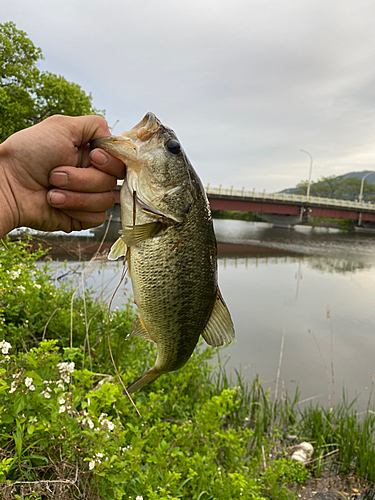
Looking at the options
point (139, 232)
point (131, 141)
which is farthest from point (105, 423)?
point (131, 141)

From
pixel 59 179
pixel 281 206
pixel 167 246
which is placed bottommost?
pixel 167 246

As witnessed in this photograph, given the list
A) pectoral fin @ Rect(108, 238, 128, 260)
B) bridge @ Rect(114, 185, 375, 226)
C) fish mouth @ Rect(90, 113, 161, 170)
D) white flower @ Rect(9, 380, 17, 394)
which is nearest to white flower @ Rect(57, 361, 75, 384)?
white flower @ Rect(9, 380, 17, 394)

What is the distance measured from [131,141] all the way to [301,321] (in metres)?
8.42

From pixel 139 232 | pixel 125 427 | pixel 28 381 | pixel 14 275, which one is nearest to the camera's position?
pixel 139 232

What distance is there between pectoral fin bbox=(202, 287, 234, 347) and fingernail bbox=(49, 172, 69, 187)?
1011 mm

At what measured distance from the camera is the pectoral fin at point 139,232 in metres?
1.54

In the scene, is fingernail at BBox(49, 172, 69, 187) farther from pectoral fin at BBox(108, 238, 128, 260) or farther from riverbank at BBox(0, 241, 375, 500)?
riverbank at BBox(0, 241, 375, 500)

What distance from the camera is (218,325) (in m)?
1.67

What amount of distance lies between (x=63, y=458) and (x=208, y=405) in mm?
1393

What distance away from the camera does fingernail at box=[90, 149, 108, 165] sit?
1.74 meters

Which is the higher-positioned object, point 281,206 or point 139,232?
point 281,206

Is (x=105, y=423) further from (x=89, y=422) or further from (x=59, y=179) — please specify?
(x=59, y=179)

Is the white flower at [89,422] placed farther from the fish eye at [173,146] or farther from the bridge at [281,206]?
the bridge at [281,206]

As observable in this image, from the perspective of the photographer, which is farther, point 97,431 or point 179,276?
point 97,431
